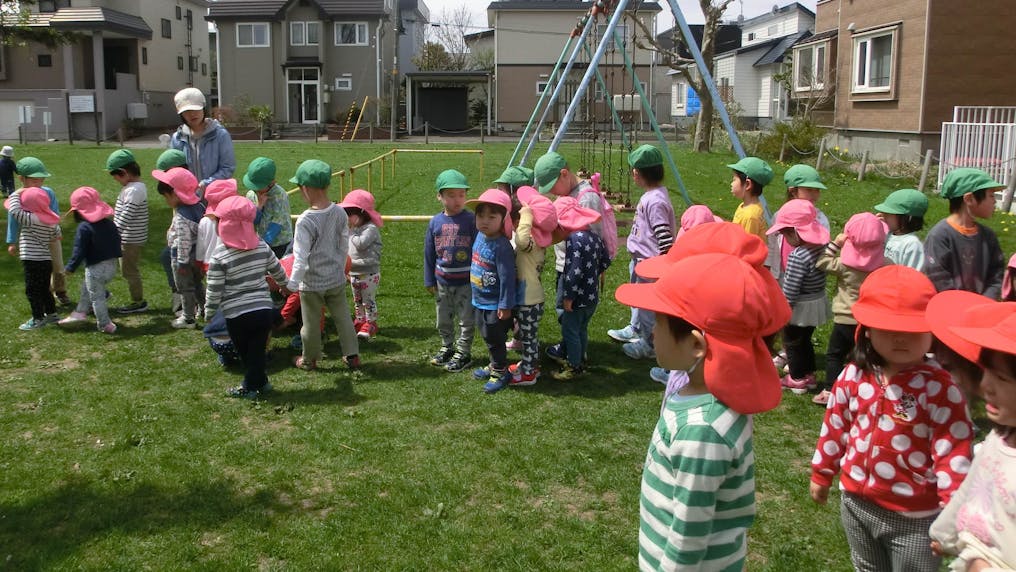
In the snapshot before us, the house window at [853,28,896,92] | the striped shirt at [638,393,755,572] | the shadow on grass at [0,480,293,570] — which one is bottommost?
the shadow on grass at [0,480,293,570]

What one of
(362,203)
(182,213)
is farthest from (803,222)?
(182,213)

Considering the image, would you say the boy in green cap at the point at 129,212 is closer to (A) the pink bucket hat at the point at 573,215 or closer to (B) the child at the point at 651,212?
(A) the pink bucket hat at the point at 573,215

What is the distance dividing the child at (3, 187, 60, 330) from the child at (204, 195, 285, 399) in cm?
328

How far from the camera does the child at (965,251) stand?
5281mm

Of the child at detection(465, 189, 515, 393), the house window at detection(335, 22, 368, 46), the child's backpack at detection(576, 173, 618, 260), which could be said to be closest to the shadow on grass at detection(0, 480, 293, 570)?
the child at detection(465, 189, 515, 393)

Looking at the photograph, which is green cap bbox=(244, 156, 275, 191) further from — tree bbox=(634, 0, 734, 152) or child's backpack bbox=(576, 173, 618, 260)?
tree bbox=(634, 0, 734, 152)

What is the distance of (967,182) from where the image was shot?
5172mm

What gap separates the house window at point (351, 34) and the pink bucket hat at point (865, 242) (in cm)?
4824

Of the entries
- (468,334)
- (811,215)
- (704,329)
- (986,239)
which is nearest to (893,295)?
(704,329)

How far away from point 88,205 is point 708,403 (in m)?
7.45

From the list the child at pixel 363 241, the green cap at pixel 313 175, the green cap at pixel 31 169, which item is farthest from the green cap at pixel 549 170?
the green cap at pixel 31 169

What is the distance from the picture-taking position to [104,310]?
8.46 meters

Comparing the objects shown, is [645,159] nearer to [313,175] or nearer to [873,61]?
[313,175]

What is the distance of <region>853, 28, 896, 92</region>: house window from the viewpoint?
2588cm
